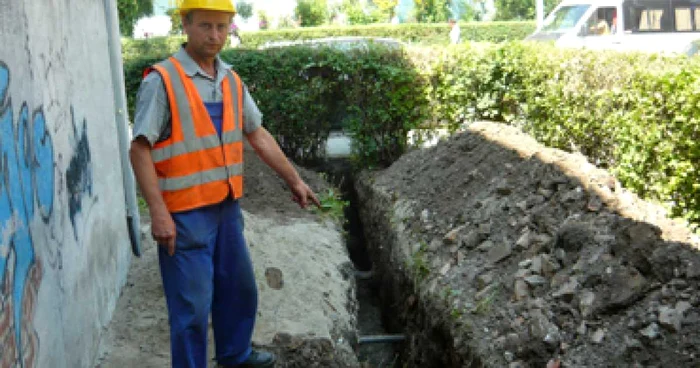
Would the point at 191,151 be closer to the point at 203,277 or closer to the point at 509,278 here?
the point at 203,277

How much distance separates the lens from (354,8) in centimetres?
4066

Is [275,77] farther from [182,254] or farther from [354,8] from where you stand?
[354,8]

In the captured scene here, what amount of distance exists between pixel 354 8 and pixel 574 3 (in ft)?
77.0

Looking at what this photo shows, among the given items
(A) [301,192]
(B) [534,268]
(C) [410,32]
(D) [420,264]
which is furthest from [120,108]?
(C) [410,32]

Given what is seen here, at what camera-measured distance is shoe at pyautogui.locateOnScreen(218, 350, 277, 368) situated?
4.46 metres

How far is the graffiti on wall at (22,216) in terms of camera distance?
112 inches

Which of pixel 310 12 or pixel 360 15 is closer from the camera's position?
pixel 310 12

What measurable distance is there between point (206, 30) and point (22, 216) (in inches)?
51.6

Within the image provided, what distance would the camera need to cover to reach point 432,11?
4116cm

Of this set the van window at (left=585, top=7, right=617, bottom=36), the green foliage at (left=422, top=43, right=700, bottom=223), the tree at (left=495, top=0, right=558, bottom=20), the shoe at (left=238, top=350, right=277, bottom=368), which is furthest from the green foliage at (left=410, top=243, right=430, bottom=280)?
the tree at (left=495, top=0, right=558, bottom=20)

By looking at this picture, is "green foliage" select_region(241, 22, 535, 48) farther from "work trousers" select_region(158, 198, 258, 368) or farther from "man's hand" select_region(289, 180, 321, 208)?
"work trousers" select_region(158, 198, 258, 368)

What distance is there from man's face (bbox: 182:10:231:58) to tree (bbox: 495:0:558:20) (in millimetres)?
39656

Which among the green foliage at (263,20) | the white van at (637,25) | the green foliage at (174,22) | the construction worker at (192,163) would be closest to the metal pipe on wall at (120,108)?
the construction worker at (192,163)

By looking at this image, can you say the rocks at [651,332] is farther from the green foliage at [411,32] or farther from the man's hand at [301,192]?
the green foliage at [411,32]
